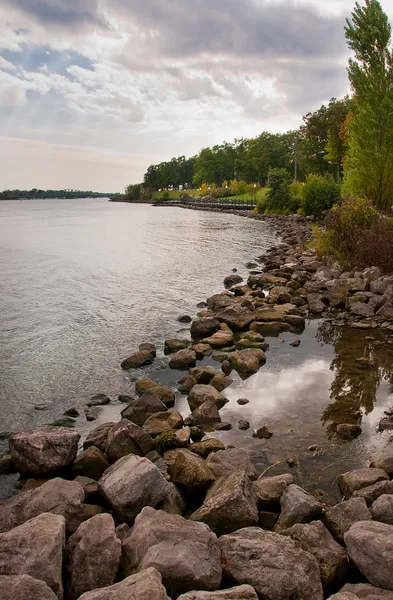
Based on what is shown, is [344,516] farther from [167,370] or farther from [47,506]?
[167,370]

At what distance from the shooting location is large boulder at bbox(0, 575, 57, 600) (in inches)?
144

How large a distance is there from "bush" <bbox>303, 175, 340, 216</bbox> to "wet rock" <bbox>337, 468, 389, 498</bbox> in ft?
140

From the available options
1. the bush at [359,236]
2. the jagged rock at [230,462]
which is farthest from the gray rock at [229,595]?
the bush at [359,236]

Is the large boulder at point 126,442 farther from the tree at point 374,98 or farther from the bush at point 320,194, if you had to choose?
the bush at point 320,194

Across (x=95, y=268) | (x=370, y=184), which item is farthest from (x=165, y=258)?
(x=370, y=184)

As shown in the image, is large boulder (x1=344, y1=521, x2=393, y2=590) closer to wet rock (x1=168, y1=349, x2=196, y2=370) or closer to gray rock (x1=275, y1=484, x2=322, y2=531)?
gray rock (x1=275, y1=484, x2=322, y2=531)

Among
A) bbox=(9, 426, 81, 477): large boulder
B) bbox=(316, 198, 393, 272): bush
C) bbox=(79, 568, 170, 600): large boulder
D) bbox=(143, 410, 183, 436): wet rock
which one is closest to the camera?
bbox=(79, 568, 170, 600): large boulder

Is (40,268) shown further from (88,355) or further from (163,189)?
(163,189)

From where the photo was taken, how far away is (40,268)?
2838 cm

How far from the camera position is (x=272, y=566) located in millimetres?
4184

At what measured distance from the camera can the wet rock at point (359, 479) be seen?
5.84 metres

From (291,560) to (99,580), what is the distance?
1.77 m

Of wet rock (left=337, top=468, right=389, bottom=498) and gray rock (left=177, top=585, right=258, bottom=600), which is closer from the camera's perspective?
gray rock (left=177, top=585, right=258, bottom=600)

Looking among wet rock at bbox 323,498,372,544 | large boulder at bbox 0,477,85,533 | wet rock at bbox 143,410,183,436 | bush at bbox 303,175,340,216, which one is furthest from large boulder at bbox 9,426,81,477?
bush at bbox 303,175,340,216
